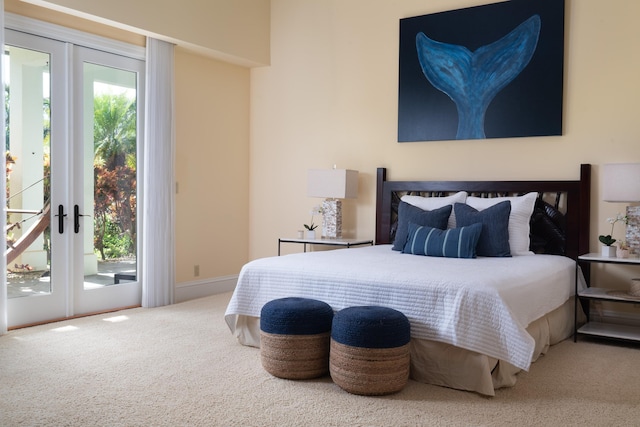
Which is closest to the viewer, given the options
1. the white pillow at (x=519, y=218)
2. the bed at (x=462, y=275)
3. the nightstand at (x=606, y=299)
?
the bed at (x=462, y=275)

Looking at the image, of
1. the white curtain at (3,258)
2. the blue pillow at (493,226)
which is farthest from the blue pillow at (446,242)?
Result: the white curtain at (3,258)

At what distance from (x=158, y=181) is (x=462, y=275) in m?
3.22

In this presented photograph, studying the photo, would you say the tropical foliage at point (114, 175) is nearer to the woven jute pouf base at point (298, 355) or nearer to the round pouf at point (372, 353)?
the woven jute pouf base at point (298, 355)

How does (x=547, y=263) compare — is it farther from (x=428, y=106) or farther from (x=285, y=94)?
(x=285, y=94)

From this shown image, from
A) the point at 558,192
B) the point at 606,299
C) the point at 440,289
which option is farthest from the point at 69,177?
the point at 606,299

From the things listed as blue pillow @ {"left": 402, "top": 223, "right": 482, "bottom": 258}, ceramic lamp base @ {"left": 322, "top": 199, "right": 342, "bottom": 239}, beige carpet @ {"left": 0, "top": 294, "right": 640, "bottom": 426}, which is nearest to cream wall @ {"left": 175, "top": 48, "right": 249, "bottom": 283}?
ceramic lamp base @ {"left": 322, "top": 199, "right": 342, "bottom": 239}

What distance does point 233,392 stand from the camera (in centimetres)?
304

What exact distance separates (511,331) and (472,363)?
28cm

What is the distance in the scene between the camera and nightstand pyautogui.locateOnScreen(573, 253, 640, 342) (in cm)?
405

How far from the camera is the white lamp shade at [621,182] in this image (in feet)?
13.5

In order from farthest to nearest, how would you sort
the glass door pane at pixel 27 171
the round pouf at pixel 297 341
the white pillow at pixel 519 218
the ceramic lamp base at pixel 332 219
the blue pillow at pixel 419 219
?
the ceramic lamp base at pixel 332 219
the blue pillow at pixel 419 219
the white pillow at pixel 519 218
the glass door pane at pixel 27 171
the round pouf at pixel 297 341

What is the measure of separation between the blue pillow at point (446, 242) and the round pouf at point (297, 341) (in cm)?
138

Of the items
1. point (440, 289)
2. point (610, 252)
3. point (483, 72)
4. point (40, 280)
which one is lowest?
point (40, 280)

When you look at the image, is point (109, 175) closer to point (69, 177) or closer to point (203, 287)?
point (69, 177)
